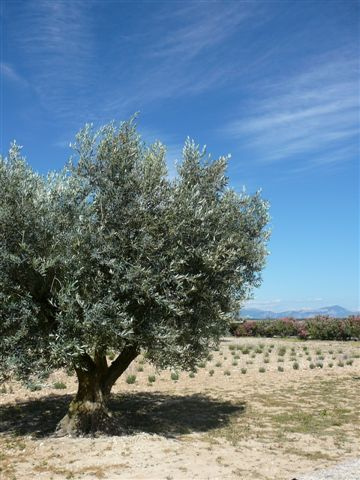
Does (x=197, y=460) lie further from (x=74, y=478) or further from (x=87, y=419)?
(x=87, y=419)

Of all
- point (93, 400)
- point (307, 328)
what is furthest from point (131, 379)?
point (307, 328)

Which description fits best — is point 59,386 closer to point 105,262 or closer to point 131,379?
point 131,379

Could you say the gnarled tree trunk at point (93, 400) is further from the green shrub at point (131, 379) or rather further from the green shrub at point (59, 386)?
the green shrub at point (131, 379)

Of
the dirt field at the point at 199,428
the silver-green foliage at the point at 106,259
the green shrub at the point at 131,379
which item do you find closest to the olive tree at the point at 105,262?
the silver-green foliage at the point at 106,259

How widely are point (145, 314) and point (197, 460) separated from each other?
397cm

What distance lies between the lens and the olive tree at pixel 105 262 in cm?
1241

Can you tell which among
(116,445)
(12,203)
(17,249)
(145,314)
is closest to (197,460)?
(116,445)

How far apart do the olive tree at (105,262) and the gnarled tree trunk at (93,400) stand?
0.05m

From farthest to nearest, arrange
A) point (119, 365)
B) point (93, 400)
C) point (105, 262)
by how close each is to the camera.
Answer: point (119, 365) < point (93, 400) < point (105, 262)

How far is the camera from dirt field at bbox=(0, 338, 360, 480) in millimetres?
11812

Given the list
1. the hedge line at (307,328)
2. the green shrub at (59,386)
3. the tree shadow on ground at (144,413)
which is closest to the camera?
the tree shadow on ground at (144,413)

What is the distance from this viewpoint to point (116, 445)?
13219mm

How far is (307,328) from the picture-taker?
51.8m

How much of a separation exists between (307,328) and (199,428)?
3815 centimetres
